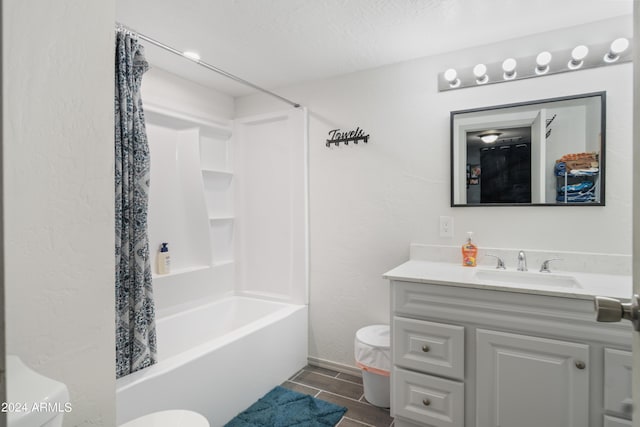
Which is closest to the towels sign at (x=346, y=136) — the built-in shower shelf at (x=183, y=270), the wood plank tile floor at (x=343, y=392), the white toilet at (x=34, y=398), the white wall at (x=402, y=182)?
the white wall at (x=402, y=182)

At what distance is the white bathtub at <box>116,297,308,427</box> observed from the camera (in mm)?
1640

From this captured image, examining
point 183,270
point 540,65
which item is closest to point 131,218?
point 183,270

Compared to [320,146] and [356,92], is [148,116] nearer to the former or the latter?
[320,146]

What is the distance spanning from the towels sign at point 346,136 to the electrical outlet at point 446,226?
31.0 inches

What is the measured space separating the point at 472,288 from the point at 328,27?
160 centimetres

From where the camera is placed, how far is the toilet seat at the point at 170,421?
1.31 m

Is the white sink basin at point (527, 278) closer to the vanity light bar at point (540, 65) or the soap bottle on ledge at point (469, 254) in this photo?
the soap bottle on ledge at point (469, 254)

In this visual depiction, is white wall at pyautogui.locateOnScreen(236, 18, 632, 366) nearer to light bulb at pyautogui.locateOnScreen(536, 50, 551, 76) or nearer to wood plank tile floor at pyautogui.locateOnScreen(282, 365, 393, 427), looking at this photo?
light bulb at pyautogui.locateOnScreen(536, 50, 551, 76)

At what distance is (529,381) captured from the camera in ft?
5.02

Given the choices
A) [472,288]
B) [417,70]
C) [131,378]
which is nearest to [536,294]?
[472,288]

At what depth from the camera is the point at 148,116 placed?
247 cm

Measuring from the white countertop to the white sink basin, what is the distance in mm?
10

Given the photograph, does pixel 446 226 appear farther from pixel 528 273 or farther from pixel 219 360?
pixel 219 360

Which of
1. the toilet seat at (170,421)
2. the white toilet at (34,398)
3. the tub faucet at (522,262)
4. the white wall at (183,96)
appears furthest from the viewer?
the white wall at (183,96)
